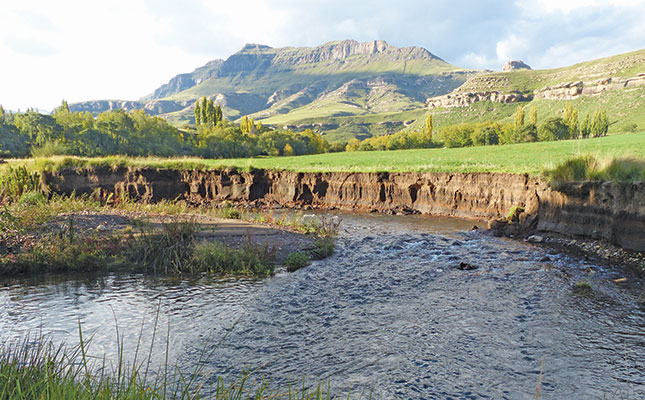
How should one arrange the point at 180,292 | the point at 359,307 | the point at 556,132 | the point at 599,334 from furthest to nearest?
the point at 556,132 < the point at 180,292 < the point at 359,307 < the point at 599,334

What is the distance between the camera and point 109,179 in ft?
121

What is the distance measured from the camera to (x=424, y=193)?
29.0 m

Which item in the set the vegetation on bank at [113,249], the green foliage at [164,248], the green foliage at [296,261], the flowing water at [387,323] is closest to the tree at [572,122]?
the flowing water at [387,323]

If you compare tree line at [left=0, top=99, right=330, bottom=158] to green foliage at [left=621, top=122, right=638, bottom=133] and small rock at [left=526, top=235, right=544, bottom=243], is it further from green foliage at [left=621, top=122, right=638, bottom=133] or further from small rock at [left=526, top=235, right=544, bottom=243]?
green foliage at [left=621, top=122, right=638, bottom=133]

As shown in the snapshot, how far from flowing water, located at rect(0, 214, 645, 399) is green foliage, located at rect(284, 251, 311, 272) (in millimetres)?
421

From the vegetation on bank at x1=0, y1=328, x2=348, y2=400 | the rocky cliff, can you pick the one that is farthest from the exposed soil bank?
the rocky cliff

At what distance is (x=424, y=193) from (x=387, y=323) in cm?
2105

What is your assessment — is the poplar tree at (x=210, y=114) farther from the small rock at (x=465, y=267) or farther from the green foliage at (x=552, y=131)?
the small rock at (x=465, y=267)

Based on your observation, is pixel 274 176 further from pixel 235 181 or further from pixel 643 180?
pixel 643 180

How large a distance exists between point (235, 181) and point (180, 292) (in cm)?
2686

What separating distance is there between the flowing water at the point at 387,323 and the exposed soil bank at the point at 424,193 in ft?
9.36

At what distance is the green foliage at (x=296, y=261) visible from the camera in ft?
45.1

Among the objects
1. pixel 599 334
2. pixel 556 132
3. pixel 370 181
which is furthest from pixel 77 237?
pixel 556 132

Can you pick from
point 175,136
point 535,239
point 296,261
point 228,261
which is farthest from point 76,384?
point 175,136
